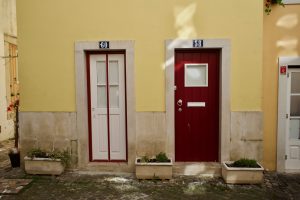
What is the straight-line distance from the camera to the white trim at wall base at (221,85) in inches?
211

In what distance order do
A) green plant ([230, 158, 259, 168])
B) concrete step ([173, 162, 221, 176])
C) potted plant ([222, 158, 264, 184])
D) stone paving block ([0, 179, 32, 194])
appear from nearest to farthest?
1. stone paving block ([0, 179, 32, 194])
2. potted plant ([222, 158, 264, 184])
3. green plant ([230, 158, 259, 168])
4. concrete step ([173, 162, 221, 176])

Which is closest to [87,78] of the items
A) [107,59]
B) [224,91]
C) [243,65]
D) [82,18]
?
[107,59]

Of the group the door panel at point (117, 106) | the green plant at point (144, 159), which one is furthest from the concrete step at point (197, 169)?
the door panel at point (117, 106)

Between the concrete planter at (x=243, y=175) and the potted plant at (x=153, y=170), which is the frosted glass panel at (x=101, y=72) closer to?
the potted plant at (x=153, y=170)

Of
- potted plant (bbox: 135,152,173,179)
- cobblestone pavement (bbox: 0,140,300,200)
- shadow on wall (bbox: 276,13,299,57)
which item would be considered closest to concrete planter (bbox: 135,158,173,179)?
potted plant (bbox: 135,152,173,179)

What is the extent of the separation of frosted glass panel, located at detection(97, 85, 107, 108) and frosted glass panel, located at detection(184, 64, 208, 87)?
5.69 feet

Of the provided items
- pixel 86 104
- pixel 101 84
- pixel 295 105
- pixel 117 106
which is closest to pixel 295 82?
pixel 295 105

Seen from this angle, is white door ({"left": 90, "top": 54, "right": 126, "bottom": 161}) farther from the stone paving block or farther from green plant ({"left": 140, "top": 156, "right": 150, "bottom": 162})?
the stone paving block

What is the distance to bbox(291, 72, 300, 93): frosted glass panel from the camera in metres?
5.74

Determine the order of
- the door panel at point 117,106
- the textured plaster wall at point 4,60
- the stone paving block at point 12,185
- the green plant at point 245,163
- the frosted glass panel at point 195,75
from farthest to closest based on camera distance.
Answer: the textured plaster wall at point 4,60 < the door panel at point 117,106 < the frosted glass panel at point 195,75 < the green plant at point 245,163 < the stone paving block at point 12,185

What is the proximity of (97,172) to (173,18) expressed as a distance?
3489 millimetres

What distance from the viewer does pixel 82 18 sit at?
217 inches

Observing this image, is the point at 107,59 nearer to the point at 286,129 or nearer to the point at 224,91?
the point at 224,91

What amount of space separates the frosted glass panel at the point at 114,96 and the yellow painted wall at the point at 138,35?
49 centimetres
